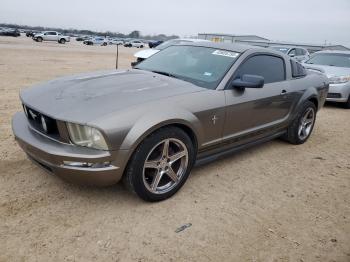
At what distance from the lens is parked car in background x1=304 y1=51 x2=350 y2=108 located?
8.54 meters

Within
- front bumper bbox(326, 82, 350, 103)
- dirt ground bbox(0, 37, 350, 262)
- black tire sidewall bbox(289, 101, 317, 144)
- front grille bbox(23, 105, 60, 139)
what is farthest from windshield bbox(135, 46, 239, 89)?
front bumper bbox(326, 82, 350, 103)

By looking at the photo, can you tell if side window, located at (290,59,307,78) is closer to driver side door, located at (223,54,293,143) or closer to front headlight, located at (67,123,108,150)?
driver side door, located at (223,54,293,143)

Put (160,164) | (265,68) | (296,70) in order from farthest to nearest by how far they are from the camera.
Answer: (296,70), (265,68), (160,164)

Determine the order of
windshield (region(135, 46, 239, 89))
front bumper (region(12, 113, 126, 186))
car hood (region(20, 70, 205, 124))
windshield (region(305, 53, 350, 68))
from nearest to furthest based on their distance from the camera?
front bumper (region(12, 113, 126, 186)) < car hood (region(20, 70, 205, 124)) < windshield (region(135, 46, 239, 89)) < windshield (region(305, 53, 350, 68))

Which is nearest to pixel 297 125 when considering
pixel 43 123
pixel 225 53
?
pixel 225 53

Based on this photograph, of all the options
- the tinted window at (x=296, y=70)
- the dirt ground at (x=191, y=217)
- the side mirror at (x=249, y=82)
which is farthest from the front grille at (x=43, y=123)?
the tinted window at (x=296, y=70)

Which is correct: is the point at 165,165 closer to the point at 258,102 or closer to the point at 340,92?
the point at 258,102

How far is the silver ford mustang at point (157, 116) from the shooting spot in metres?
2.73

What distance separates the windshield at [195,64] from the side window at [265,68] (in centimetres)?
18

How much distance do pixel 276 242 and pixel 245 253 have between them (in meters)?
0.34

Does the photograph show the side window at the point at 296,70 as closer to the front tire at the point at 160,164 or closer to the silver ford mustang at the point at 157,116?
the silver ford mustang at the point at 157,116

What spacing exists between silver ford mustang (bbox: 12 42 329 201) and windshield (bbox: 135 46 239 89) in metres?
0.01

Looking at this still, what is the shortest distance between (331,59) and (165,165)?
28.2ft

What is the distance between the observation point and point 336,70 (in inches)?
352
